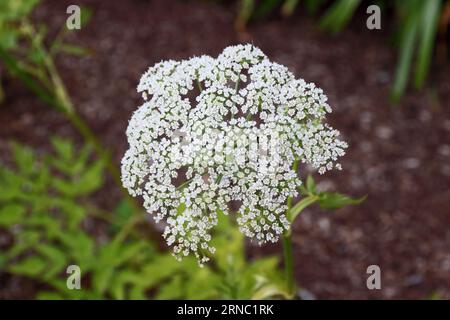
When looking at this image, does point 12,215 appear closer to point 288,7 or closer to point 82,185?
point 82,185

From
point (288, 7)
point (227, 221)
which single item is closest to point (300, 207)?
point (227, 221)

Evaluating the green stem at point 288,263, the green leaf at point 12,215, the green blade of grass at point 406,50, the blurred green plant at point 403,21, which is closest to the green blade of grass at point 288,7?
the blurred green plant at point 403,21

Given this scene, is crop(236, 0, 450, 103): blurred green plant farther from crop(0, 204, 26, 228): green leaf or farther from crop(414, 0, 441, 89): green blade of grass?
crop(0, 204, 26, 228): green leaf

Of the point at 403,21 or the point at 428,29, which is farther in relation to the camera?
the point at 403,21

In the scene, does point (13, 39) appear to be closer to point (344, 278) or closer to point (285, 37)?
point (344, 278)

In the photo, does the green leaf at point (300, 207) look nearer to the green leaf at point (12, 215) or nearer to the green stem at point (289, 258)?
the green stem at point (289, 258)

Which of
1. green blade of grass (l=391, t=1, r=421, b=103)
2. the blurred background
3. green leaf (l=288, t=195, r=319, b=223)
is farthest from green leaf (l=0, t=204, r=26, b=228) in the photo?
green blade of grass (l=391, t=1, r=421, b=103)
